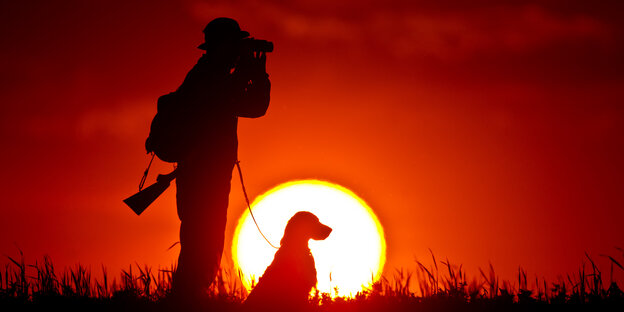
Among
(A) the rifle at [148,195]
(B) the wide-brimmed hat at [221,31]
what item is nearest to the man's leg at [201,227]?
(A) the rifle at [148,195]

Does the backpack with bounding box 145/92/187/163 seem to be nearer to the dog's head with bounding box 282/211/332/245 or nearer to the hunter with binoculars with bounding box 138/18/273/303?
the hunter with binoculars with bounding box 138/18/273/303

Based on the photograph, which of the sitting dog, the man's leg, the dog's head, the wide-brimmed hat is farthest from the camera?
the dog's head

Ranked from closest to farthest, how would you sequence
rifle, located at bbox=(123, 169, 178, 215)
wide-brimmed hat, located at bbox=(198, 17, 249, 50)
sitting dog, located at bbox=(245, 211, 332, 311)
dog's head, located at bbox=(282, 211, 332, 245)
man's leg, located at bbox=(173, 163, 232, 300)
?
sitting dog, located at bbox=(245, 211, 332, 311) → man's leg, located at bbox=(173, 163, 232, 300) → rifle, located at bbox=(123, 169, 178, 215) → wide-brimmed hat, located at bbox=(198, 17, 249, 50) → dog's head, located at bbox=(282, 211, 332, 245)

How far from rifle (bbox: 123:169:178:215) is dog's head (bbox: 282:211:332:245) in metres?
1.41

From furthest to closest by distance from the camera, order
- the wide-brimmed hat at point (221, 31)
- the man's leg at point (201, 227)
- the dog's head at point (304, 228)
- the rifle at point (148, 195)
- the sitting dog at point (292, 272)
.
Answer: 1. the dog's head at point (304, 228)
2. the wide-brimmed hat at point (221, 31)
3. the rifle at point (148, 195)
4. the man's leg at point (201, 227)
5. the sitting dog at point (292, 272)

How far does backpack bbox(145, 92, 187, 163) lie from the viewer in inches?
260

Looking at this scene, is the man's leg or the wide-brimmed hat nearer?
the man's leg

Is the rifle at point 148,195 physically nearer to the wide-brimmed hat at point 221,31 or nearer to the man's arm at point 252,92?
Answer: the man's arm at point 252,92

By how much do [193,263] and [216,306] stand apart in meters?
0.64

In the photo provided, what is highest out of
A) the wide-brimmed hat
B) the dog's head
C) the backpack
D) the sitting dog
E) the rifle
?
the wide-brimmed hat

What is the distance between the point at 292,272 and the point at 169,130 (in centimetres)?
182

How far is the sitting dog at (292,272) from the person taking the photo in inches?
250

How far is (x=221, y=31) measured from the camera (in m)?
6.93

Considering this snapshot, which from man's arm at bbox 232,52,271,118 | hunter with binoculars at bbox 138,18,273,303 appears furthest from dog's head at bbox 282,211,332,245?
man's arm at bbox 232,52,271,118
